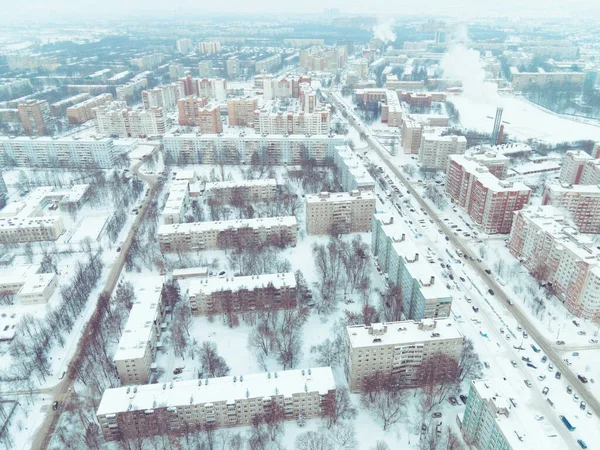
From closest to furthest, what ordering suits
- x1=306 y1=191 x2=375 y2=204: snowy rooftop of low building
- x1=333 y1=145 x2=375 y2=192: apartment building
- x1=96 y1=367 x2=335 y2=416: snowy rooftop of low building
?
1. x1=96 y1=367 x2=335 y2=416: snowy rooftop of low building
2. x1=306 y1=191 x2=375 y2=204: snowy rooftop of low building
3. x1=333 y1=145 x2=375 y2=192: apartment building

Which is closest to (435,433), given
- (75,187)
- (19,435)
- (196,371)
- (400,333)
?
(400,333)

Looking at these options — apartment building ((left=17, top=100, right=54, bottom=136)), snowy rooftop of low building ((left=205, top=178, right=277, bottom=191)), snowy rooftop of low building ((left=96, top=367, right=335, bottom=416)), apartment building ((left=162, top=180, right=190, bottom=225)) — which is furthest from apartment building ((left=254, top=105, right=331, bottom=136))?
snowy rooftop of low building ((left=96, top=367, right=335, bottom=416))

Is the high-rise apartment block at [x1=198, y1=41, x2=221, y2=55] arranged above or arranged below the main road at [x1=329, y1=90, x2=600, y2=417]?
above

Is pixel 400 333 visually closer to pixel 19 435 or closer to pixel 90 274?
pixel 19 435

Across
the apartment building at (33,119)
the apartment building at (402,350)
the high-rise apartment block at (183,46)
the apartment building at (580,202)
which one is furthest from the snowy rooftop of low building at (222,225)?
the high-rise apartment block at (183,46)

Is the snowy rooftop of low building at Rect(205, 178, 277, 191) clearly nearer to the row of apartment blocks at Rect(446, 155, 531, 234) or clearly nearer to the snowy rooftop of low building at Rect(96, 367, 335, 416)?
the row of apartment blocks at Rect(446, 155, 531, 234)

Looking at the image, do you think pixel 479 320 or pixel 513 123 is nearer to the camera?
pixel 479 320

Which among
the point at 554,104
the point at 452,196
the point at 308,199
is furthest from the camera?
the point at 554,104
